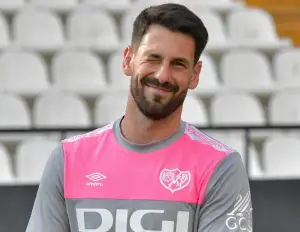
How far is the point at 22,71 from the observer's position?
232 inches

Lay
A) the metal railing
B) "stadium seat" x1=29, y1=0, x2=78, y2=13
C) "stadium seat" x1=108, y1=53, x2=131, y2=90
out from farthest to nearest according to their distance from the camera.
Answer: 1. "stadium seat" x1=29, y1=0, x2=78, y2=13
2. "stadium seat" x1=108, y1=53, x2=131, y2=90
3. the metal railing

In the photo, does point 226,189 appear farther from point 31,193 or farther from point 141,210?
point 31,193

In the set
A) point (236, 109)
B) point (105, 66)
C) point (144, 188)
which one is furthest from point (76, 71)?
point (144, 188)

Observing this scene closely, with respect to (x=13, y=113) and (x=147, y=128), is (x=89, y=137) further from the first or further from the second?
(x=13, y=113)

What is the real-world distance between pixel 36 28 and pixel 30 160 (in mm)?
1836

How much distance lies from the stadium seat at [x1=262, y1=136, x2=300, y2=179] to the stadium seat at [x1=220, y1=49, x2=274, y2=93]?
0.95m

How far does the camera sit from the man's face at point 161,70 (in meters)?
1.51

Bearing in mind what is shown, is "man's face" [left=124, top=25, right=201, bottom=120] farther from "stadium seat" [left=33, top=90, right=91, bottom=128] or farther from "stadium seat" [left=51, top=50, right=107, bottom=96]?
"stadium seat" [left=51, top=50, right=107, bottom=96]

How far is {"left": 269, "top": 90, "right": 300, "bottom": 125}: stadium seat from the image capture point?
5.75m

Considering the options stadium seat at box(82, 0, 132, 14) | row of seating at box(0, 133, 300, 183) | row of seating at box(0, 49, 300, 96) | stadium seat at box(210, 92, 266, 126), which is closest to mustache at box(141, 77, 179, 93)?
row of seating at box(0, 133, 300, 183)

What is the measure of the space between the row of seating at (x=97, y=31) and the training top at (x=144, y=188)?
14.9ft

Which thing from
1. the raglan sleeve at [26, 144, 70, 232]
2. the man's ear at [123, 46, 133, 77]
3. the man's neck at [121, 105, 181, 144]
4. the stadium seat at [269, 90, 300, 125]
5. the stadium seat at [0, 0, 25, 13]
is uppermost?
the stadium seat at [0, 0, 25, 13]

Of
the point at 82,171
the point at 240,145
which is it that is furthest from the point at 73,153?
the point at 240,145

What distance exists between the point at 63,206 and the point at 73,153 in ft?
0.37
